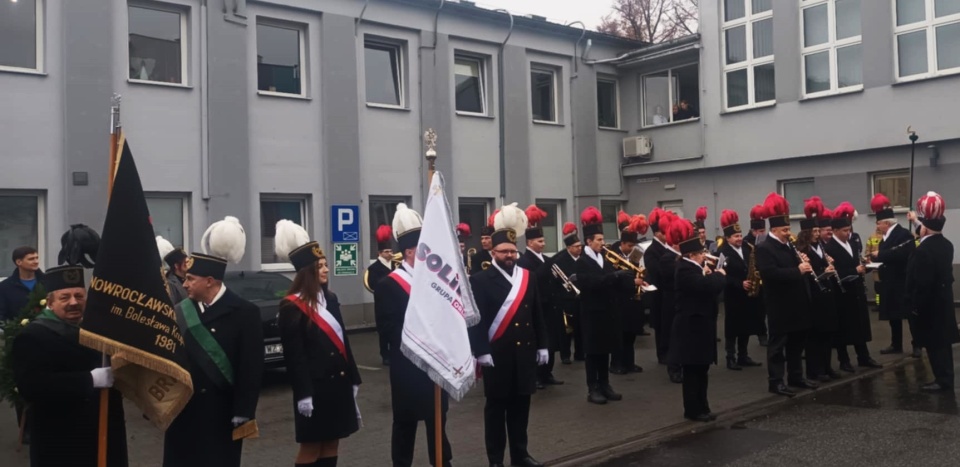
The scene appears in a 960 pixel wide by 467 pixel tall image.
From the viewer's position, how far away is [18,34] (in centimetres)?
1501

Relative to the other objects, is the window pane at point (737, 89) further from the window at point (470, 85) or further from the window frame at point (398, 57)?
the window frame at point (398, 57)

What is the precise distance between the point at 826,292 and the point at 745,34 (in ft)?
42.6

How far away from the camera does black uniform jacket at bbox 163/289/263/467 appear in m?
5.07

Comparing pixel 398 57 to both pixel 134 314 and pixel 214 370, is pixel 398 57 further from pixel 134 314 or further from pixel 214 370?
pixel 134 314

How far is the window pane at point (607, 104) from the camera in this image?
81.9ft

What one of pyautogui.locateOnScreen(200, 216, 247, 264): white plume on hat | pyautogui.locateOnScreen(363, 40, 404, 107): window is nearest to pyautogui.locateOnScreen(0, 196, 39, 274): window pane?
pyautogui.locateOnScreen(363, 40, 404, 107): window

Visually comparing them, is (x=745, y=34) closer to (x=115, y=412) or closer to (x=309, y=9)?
(x=309, y=9)

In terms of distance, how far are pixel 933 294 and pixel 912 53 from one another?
10.7 meters

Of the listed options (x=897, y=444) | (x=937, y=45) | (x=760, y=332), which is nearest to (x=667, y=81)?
(x=937, y=45)

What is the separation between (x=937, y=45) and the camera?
18.7 meters

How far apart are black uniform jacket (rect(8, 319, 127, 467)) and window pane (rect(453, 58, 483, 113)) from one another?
16.9 metres

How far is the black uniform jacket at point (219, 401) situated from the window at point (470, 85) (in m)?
16.4

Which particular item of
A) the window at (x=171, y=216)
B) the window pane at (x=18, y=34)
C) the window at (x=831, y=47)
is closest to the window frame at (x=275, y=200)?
the window at (x=171, y=216)

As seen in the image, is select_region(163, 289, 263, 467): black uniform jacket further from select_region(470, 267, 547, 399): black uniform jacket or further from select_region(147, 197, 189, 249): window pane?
select_region(147, 197, 189, 249): window pane
